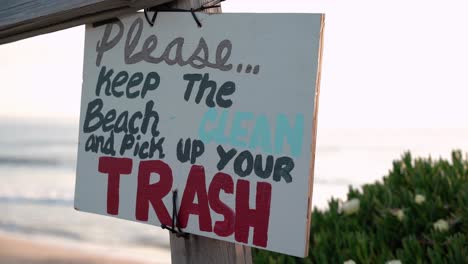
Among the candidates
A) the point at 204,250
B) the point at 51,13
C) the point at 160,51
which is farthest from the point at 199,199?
the point at 51,13

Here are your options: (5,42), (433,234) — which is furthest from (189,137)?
(433,234)

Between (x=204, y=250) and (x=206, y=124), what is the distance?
1.67ft

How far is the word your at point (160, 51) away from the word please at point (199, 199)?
0.38 metres

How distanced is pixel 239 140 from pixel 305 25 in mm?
463

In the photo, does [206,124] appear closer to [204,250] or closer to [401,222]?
[204,250]

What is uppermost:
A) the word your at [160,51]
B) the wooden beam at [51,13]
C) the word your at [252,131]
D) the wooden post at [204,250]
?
the wooden beam at [51,13]

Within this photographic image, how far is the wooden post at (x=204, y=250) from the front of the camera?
9.55 ft

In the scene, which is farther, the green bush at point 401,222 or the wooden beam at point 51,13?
the green bush at point 401,222

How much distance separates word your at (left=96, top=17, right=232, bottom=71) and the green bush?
1.70 meters

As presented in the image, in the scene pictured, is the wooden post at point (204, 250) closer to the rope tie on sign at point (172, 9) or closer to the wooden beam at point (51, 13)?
the rope tie on sign at point (172, 9)

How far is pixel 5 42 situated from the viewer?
365 cm

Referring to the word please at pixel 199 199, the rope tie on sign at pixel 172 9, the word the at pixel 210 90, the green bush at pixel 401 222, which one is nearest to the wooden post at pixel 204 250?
the rope tie on sign at pixel 172 9

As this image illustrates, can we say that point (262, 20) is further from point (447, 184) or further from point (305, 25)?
point (447, 184)

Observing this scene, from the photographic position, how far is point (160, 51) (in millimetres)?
2949
